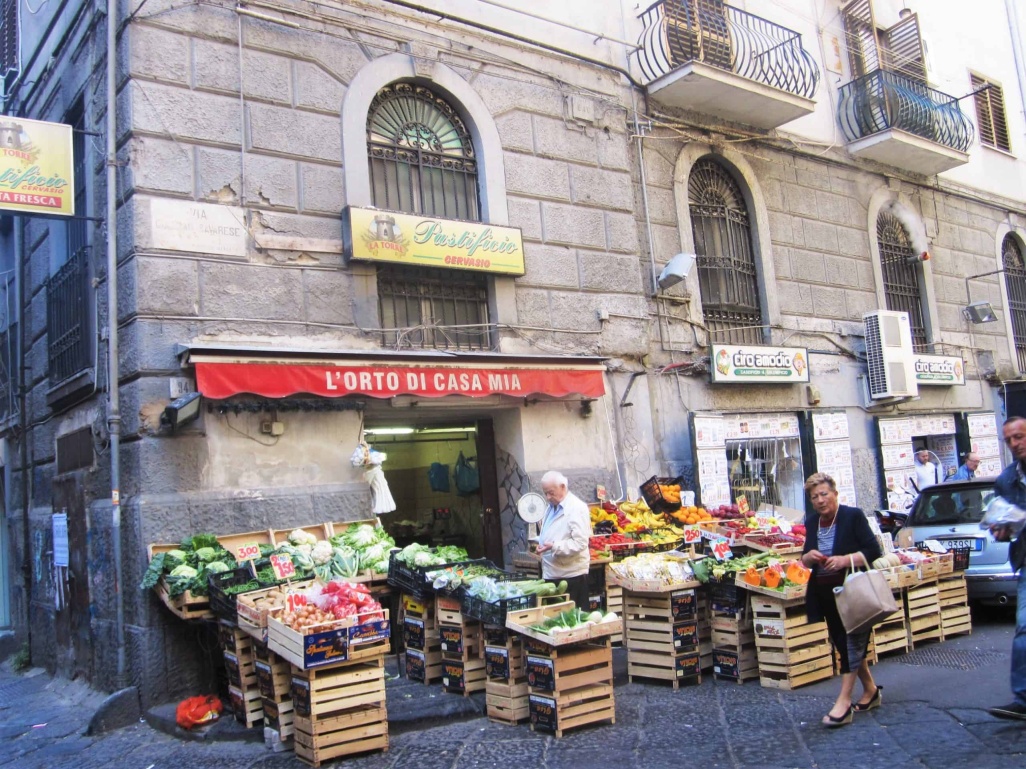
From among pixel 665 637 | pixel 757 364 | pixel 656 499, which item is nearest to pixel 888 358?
pixel 757 364

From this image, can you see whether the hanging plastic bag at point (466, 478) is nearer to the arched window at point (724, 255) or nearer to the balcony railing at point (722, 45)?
the arched window at point (724, 255)

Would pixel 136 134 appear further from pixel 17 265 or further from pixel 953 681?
pixel 953 681

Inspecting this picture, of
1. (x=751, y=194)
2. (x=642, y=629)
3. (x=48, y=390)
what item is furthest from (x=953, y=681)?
(x=48, y=390)

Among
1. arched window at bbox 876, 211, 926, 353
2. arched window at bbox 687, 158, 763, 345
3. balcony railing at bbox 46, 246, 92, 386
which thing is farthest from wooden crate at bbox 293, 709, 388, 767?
arched window at bbox 876, 211, 926, 353

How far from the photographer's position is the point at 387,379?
879 cm

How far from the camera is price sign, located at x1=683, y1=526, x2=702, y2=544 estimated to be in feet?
31.9

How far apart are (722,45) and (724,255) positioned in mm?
2993

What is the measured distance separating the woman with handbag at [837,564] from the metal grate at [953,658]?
1.68 m

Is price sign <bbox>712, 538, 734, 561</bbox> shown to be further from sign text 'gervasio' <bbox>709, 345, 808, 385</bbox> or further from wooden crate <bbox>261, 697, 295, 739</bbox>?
sign text 'gervasio' <bbox>709, 345, 808, 385</bbox>

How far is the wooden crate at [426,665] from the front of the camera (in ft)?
24.8

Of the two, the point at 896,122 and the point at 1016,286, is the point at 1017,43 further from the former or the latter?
the point at 896,122

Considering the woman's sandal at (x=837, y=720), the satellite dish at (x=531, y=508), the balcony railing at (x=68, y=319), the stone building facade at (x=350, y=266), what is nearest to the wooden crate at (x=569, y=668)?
the woman's sandal at (x=837, y=720)

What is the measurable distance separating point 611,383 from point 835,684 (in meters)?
4.82

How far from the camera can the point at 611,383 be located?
441 inches
